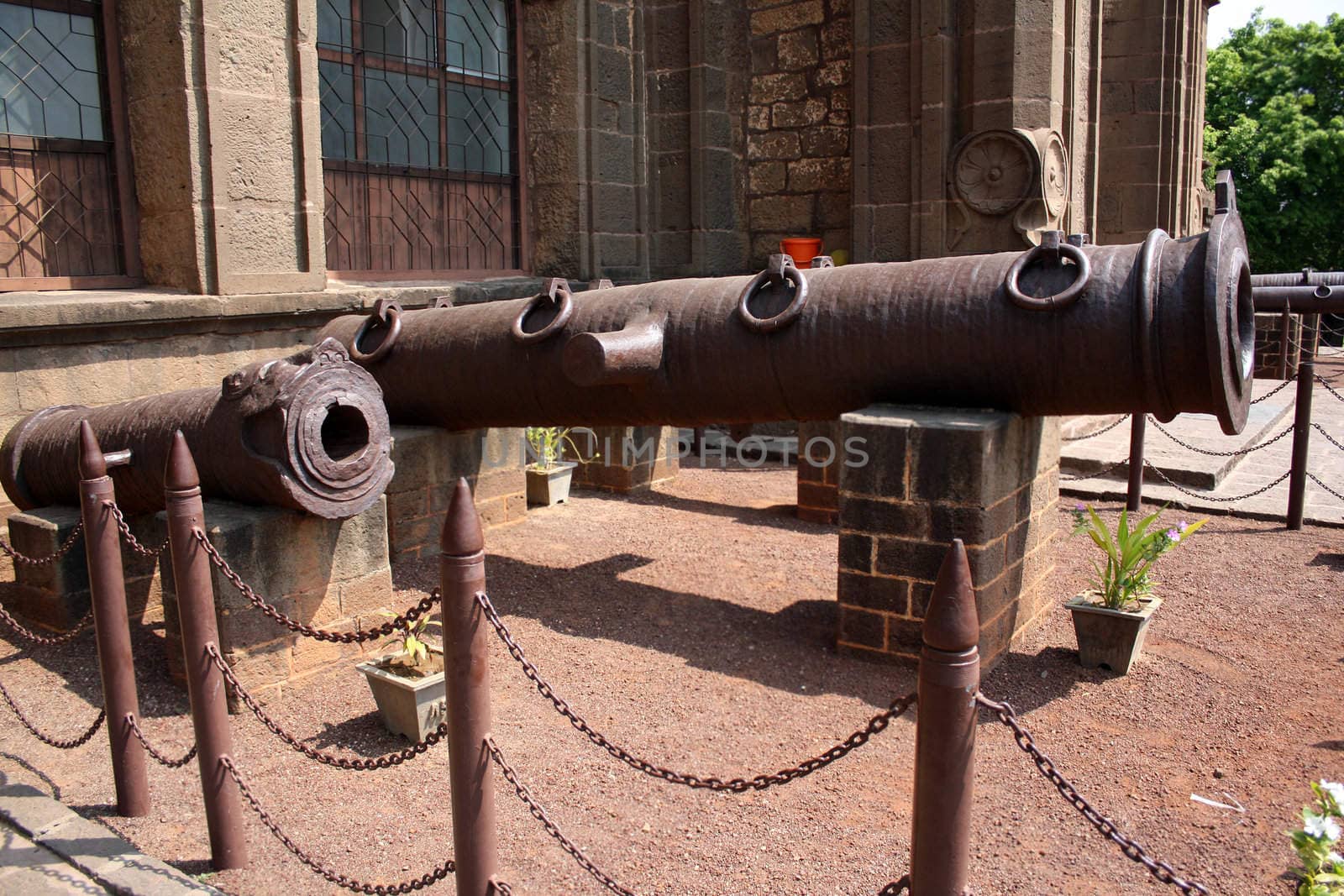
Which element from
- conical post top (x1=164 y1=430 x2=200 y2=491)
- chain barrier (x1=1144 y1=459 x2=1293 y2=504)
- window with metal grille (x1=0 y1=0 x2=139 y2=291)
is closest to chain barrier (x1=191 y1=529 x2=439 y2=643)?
conical post top (x1=164 y1=430 x2=200 y2=491)

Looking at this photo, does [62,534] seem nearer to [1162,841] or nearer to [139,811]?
[139,811]

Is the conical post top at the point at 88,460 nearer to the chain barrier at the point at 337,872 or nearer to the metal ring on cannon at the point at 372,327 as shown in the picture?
the chain barrier at the point at 337,872

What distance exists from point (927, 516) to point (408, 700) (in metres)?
1.97

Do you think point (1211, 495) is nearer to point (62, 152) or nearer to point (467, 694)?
point (467, 694)

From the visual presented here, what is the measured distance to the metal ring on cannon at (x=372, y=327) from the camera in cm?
539

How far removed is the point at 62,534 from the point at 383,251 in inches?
160

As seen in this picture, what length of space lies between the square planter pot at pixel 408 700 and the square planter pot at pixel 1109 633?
2388 millimetres

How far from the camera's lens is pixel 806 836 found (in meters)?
3.06

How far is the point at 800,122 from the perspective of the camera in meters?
9.43

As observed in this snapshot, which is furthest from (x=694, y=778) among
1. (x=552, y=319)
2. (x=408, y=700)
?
(x=552, y=319)

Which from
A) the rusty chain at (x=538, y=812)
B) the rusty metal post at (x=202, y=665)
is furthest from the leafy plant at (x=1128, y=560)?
the rusty metal post at (x=202, y=665)

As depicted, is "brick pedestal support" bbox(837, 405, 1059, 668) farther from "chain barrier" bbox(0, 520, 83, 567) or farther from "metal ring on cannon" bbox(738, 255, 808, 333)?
"chain barrier" bbox(0, 520, 83, 567)

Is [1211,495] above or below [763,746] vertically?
above

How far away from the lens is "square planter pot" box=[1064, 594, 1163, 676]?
4152mm
